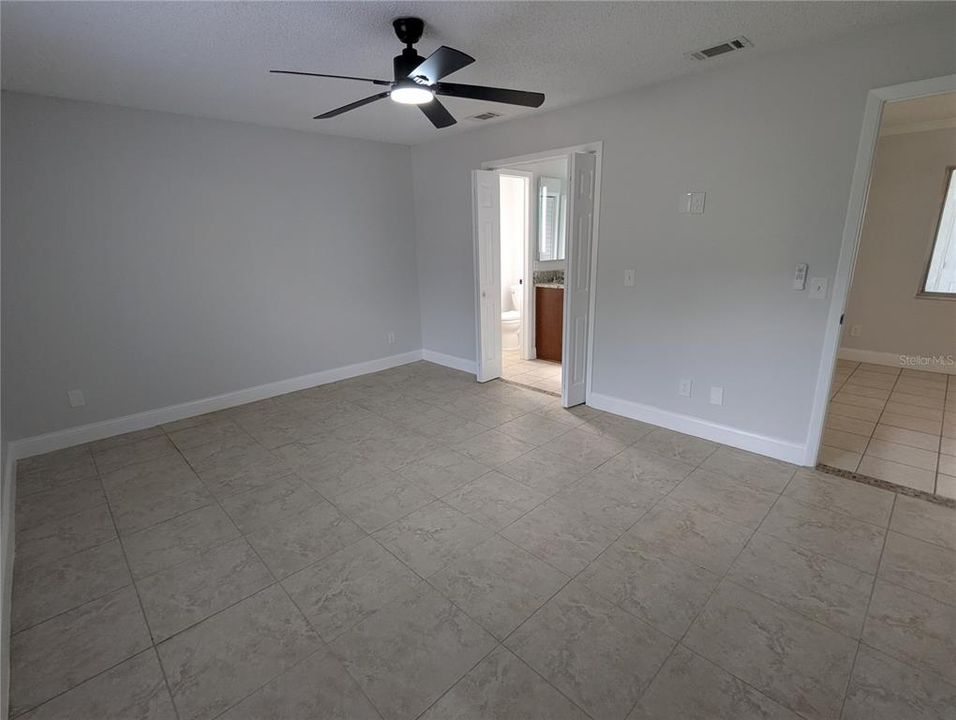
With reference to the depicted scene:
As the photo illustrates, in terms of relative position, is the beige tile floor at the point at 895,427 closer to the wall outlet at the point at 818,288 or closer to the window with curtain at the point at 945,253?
the window with curtain at the point at 945,253

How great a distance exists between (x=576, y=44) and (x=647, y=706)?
2.85 meters

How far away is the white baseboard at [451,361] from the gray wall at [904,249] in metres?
3.88

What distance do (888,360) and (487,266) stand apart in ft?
14.6

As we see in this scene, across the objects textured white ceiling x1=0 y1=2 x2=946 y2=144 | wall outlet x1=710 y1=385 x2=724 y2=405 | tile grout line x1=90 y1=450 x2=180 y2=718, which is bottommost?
tile grout line x1=90 y1=450 x2=180 y2=718

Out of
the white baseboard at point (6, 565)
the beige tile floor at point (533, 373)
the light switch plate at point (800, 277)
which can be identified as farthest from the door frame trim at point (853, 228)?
the white baseboard at point (6, 565)

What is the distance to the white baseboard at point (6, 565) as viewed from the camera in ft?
4.96

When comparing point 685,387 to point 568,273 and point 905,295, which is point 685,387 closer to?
point 568,273

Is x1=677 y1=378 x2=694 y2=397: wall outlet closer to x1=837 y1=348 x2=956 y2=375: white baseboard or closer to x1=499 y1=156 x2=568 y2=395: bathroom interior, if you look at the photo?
x1=499 y1=156 x2=568 y2=395: bathroom interior

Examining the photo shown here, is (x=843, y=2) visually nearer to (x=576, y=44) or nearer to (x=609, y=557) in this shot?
(x=576, y=44)

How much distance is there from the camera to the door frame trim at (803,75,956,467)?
2.17 m

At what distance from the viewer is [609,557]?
2094mm

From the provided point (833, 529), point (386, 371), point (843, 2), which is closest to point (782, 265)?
point (843, 2)

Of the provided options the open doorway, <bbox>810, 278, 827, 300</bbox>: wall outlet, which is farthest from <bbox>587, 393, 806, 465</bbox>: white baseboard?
<bbox>810, 278, 827, 300</bbox>: wall outlet

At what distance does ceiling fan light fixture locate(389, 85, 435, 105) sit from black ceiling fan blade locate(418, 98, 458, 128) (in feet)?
0.31
